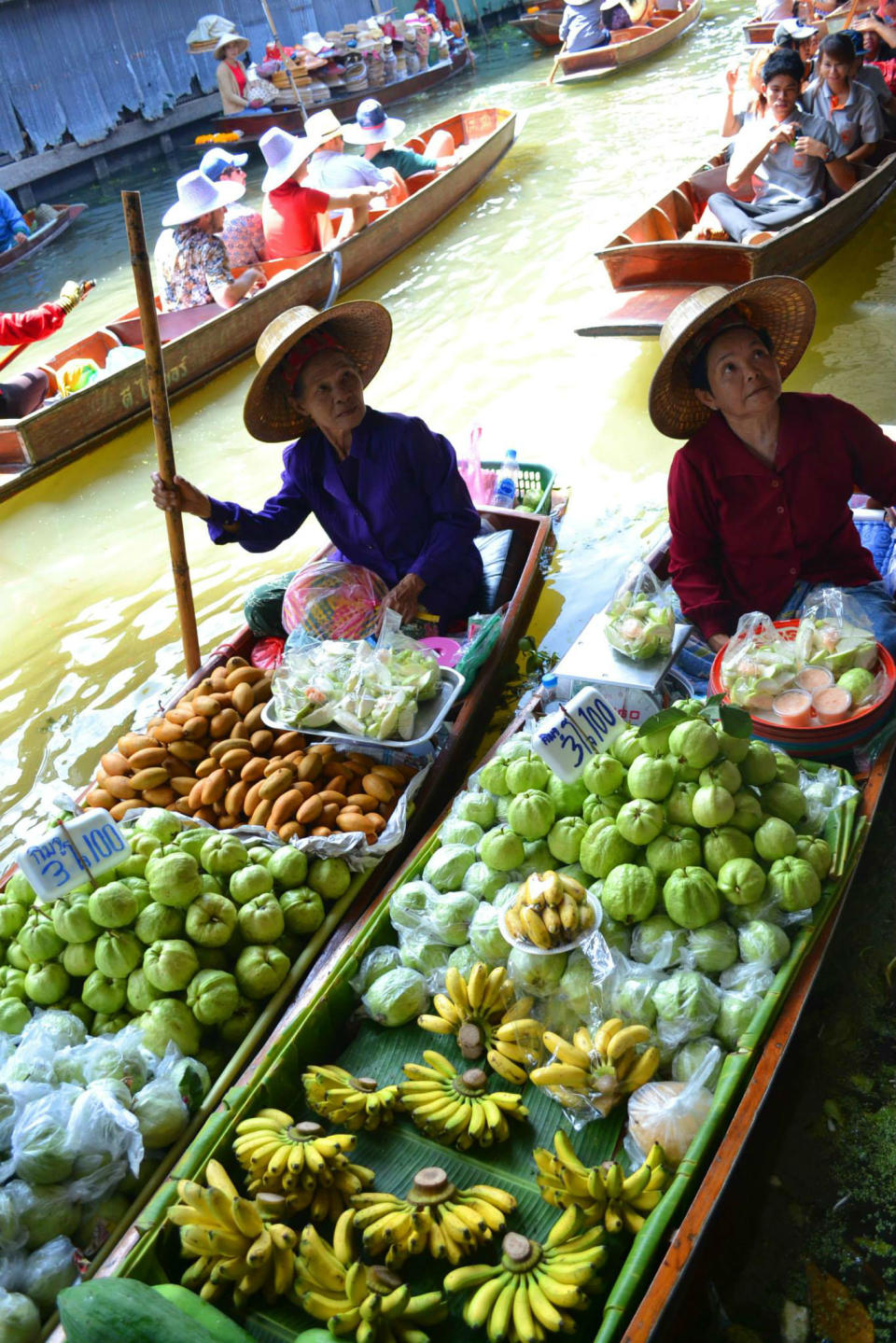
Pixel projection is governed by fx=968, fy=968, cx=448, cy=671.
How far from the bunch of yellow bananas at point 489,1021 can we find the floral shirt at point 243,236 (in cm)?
658

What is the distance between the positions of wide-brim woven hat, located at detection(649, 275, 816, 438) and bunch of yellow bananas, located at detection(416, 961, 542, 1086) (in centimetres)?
173

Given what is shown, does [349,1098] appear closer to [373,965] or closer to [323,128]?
[373,965]

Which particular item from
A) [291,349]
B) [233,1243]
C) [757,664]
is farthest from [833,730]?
[291,349]

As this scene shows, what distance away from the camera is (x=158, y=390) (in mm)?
3217

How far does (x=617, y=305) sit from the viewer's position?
5930 millimetres

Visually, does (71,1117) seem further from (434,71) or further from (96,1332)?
→ (434,71)

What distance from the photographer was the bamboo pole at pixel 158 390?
3029 mm

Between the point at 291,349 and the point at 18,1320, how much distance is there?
2663 millimetres

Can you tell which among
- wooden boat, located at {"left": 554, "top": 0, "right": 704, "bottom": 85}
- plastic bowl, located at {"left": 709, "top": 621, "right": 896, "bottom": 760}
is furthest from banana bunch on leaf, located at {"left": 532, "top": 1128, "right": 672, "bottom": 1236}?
wooden boat, located at {"left": 554, "top": 0, "right": 704, "bottom": 85}

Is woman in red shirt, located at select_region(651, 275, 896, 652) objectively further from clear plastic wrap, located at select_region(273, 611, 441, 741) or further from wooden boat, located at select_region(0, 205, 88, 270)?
wooden boat, located at select_region(0, 205, 88, 270)

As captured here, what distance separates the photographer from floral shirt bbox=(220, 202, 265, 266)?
7359 millimetres

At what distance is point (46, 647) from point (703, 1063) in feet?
13.0

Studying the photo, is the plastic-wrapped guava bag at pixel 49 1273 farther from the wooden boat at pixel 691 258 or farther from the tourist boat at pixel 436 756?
the wooden boat at pixel 691 258

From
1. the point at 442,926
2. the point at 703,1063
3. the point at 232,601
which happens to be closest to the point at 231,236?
the point at 232,601
